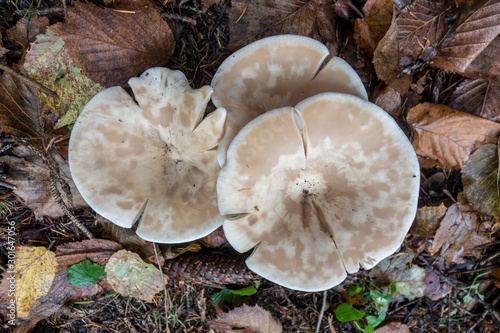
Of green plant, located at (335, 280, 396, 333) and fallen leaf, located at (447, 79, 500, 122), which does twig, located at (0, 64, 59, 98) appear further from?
fallen leaf, located at (447, 79, 500, 122)

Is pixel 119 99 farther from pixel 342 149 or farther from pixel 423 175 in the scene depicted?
pixel 423 175

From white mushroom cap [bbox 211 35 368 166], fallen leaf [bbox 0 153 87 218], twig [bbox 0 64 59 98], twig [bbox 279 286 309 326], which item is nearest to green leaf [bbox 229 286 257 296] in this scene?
twig [bbox 279 286 309 326]

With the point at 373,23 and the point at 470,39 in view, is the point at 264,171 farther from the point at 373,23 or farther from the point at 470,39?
the point at 470,39

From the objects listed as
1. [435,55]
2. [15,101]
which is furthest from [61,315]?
[435,55]

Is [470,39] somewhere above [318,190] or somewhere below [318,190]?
above

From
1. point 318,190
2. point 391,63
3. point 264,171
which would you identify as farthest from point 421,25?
point 264,171
